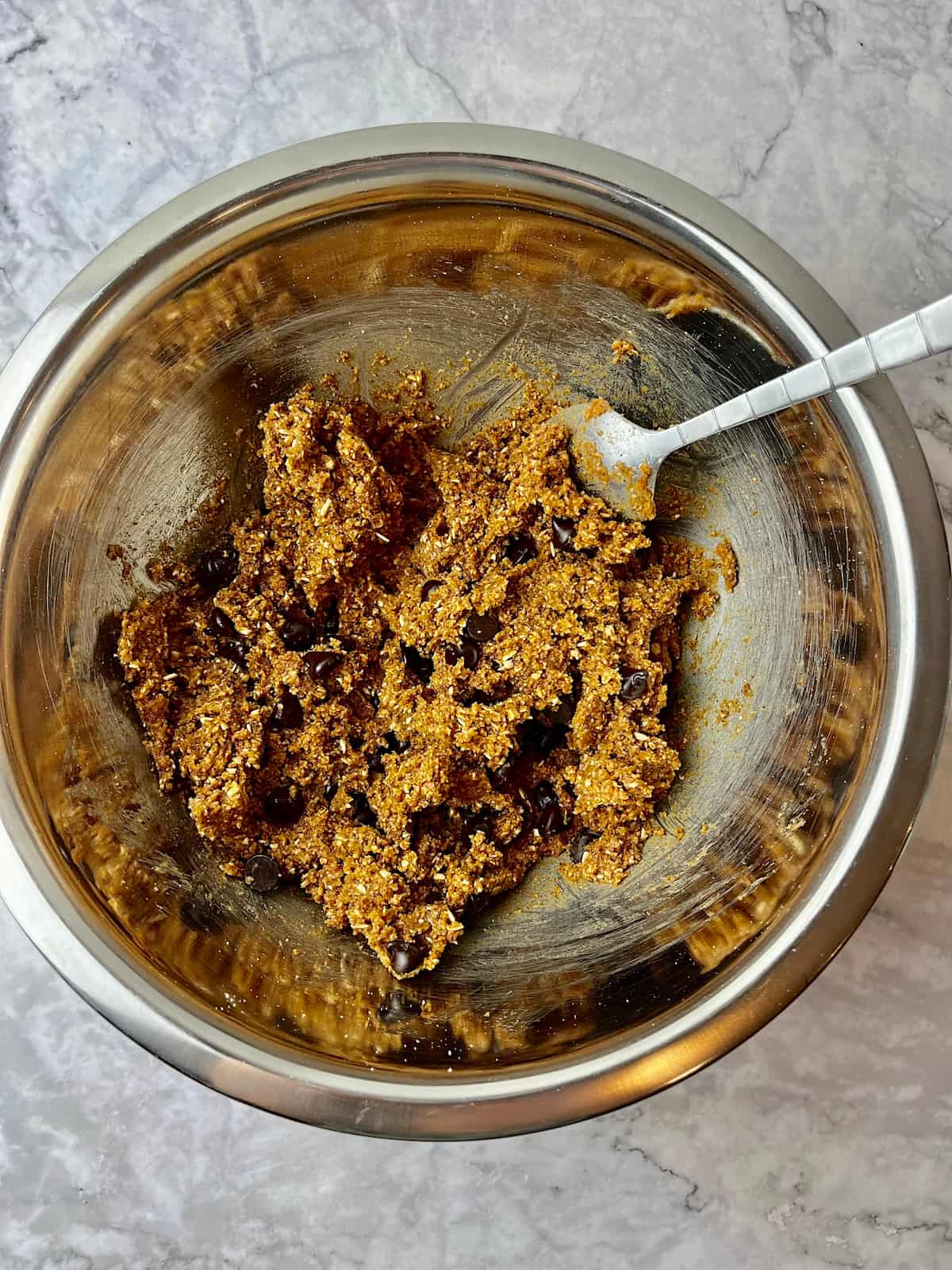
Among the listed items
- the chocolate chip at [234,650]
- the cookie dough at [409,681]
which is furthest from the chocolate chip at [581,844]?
the chocolate chip at [234,650]

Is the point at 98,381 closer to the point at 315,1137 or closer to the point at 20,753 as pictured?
the point at 20,753

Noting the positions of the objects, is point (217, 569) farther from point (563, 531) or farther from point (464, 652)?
point (563, 531)

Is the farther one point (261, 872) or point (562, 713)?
point (562, 713)

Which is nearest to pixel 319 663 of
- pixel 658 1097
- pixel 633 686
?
pixel 633 686

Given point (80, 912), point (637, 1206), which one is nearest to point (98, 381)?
point (80, 912)

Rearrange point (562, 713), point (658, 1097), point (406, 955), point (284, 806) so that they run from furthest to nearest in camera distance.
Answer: point (658, 1097)
point (562, 713)
point (284, 806)
point (406, 955)
